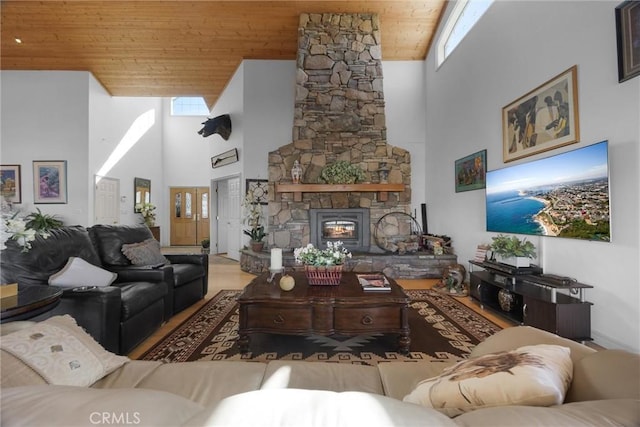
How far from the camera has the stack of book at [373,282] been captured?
2367mm

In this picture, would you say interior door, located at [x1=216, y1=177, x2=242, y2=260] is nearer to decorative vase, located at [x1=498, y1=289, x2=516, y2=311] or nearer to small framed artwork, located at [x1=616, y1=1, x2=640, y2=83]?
decorative vase, located at [x1=498, y1=289, x2=516, y2=311]

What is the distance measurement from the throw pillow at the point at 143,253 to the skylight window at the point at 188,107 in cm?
639

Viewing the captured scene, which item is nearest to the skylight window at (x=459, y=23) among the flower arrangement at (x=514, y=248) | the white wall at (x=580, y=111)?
the white wall at (x=580, y=111)

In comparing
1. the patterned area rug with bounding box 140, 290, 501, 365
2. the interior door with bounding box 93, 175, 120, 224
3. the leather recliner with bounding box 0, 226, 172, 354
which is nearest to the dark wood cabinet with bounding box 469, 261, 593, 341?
the patterned area rug with bounding box 140, 290, 501, 365

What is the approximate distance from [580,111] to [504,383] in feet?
9.13

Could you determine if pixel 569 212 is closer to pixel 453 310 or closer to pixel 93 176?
pixel 453 310

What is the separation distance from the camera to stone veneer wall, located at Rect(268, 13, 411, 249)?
511 centimetres

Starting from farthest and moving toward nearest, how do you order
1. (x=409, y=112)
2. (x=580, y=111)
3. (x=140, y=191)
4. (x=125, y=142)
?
1. (x=140, y=191)
2. (x=125, y=142)
3. (x=409, y=112)
4. (x=580, y=111)

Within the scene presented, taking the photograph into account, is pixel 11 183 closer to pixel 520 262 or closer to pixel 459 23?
pixel 520 262

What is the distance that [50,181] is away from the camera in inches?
219

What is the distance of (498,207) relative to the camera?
131 inches

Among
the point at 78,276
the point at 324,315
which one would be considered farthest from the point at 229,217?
the point at 324,315

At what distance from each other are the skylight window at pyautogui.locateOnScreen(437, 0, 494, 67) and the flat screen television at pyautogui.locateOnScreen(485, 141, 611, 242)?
245 centimetres

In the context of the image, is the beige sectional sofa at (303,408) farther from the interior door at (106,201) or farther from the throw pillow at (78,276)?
the interior door at (106,201)
